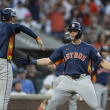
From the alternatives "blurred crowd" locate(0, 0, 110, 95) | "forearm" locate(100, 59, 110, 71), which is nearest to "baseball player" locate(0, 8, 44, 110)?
"forearm" locate(100, 59, 110, 71)

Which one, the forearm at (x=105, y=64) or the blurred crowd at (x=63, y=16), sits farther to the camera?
the blurred crowd at (x=63, y=16)

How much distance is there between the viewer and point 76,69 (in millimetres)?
5234

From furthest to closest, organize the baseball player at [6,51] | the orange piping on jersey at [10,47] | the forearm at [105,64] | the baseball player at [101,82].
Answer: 1. the baseball player at [101,82]
2. the forearm at [105,64]
3. the orange piping on jersey at [10,47]
4. the baseball player at [6,51]

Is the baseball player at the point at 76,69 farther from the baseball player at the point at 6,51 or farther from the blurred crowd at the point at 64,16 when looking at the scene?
the blurred crowd at the point at 64,16

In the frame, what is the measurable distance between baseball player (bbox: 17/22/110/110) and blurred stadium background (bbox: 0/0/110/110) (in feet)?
13.1

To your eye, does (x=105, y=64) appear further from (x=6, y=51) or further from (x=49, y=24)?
(x=49, y=24)

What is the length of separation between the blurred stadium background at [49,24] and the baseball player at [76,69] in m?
4.00

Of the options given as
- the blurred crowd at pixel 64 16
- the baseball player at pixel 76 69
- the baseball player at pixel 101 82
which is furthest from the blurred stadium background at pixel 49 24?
the baseball player at pixel 76 69

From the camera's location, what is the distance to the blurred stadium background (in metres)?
9.99

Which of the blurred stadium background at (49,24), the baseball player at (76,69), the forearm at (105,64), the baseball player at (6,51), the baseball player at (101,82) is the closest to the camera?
the baseball player at (6,51)

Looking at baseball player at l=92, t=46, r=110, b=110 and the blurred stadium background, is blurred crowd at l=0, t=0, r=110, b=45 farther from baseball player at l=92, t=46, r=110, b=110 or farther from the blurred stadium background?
baseball player at l=92, t=46, r=110, b=110

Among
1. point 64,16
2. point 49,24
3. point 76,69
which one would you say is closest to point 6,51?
point 76,69

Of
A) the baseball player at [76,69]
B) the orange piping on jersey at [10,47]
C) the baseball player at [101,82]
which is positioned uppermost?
the orange piping on jersey at [10,47]

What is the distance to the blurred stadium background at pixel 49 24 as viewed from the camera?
999 centimetres
